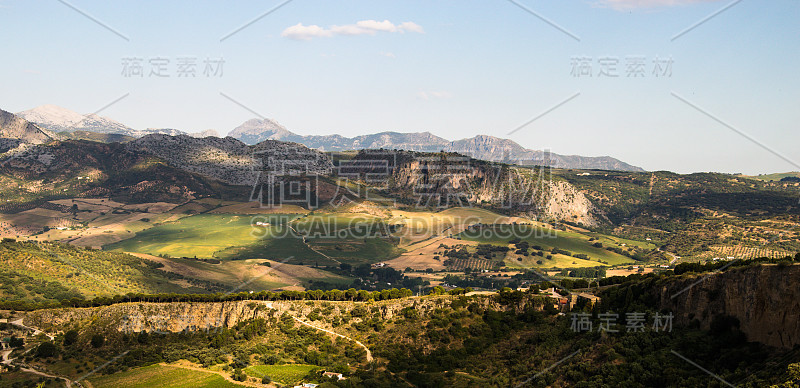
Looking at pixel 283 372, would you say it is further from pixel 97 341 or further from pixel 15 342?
pixel 15 342

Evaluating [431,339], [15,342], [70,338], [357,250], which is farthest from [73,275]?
[357,250]

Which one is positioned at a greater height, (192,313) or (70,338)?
(192,313)

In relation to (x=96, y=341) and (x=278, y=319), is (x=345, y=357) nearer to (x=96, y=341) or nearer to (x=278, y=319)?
(x=278, y=319)

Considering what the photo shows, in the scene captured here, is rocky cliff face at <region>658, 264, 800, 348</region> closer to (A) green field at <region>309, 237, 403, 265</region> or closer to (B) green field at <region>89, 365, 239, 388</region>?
(B) green field at <region>89, 365, 239, 388</region>

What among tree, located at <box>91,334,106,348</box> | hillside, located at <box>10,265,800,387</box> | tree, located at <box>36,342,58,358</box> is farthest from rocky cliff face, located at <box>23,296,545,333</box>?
tree, located at <box>36,342,58,358</box>

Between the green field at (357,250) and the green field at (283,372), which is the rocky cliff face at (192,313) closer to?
the green field at (283,372)

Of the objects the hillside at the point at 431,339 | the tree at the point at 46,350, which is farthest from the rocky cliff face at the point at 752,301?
the tree at the point at 46,350

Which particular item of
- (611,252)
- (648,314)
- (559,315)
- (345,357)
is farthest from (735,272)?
(611,252)

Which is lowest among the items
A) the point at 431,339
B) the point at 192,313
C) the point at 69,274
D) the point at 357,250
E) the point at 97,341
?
the point at 357,250
